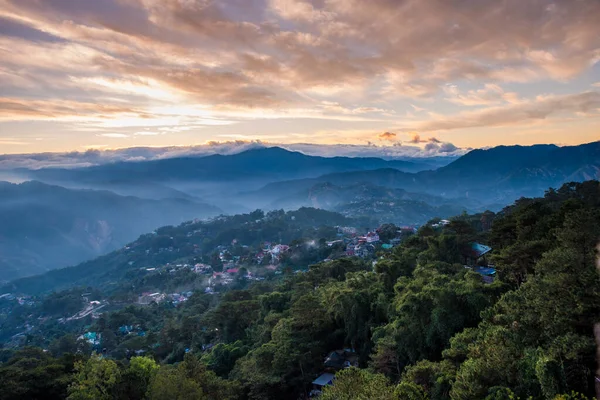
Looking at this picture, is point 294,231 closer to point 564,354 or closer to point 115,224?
point 564,354

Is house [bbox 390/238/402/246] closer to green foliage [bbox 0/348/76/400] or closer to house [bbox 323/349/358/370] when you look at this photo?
house [bbox 323/349/358/370]

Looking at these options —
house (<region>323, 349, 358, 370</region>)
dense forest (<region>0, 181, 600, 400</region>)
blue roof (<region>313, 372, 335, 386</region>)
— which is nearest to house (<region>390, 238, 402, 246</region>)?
dense forest (<region>0, 181, 600, 400</region>)

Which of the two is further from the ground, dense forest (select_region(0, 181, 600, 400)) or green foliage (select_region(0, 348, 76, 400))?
dense forest (select_region(0, 181, 600, 400))

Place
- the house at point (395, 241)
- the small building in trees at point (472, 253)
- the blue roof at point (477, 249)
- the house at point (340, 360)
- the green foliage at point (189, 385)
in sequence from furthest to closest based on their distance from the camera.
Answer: the house at point (395, 241), the blue roof at point (477, 249), the small building in trees at point (472, 253), the house at point (340, 360), the green foliage at point (189, 385)

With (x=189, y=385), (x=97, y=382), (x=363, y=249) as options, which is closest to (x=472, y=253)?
(x=189, y=385)

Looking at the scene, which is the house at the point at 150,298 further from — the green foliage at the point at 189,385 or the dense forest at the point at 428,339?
the green foliage at the point at 189,385

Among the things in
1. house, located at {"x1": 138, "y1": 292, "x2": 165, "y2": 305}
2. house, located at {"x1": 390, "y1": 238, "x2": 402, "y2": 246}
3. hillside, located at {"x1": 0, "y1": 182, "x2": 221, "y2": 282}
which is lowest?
hillside, located at {"x1": 0, "y1": 182, "x2": 221, "y2": 282}

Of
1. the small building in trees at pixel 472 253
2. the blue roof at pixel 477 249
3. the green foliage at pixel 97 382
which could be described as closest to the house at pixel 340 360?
the green foliage at pixel 97 382
